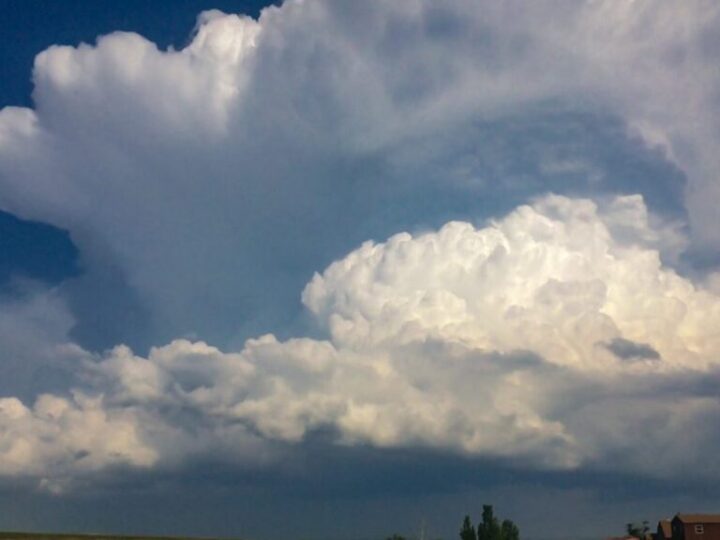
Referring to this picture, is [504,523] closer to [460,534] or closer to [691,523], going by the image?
[460,534]

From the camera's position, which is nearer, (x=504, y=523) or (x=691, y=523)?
(x=691, y=523)

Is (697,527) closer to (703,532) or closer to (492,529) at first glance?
(703,532)

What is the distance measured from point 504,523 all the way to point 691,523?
47771 mm

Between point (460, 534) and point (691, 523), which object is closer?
point (691, 523)

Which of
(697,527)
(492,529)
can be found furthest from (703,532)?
(492,529)

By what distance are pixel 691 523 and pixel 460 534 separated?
2289 inches

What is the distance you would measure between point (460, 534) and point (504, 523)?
12.6 m

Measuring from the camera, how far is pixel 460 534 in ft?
649

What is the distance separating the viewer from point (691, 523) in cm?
17425

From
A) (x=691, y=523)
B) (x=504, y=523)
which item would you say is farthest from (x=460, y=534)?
(x=691, y=523)

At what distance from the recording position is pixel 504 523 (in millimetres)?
199250
